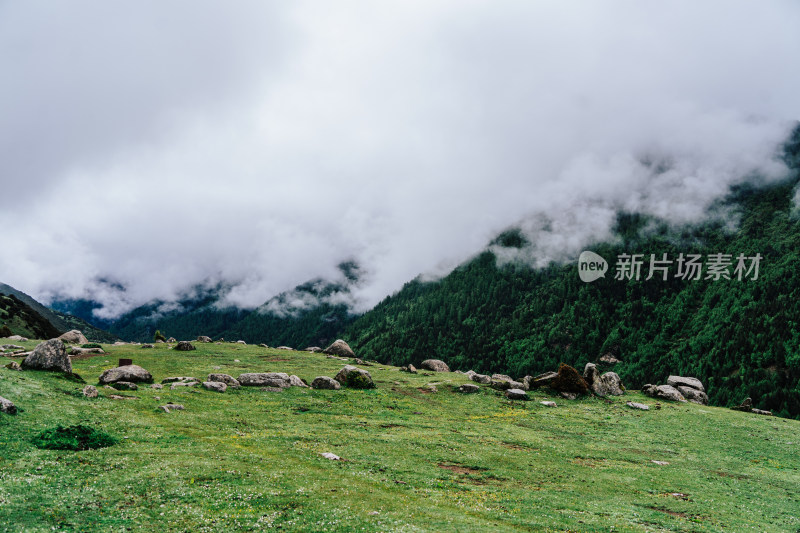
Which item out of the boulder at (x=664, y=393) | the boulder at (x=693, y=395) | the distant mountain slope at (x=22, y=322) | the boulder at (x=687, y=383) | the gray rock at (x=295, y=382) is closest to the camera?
the gray rock at (x=295, y=382)

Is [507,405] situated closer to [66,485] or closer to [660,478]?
[660,478]

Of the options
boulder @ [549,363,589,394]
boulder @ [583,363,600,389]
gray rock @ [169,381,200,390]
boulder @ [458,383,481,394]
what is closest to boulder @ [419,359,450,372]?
boulder @ [458,383,481,394]

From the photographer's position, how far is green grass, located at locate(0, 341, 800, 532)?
2211 centimetres

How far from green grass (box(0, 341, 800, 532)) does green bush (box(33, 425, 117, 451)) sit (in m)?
0.88

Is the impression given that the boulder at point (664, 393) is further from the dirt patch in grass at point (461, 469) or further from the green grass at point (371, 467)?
the dirt patch in grass at point (461, 469)

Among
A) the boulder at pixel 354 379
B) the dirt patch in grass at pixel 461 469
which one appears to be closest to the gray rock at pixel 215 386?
the boulder at pixel 354 379

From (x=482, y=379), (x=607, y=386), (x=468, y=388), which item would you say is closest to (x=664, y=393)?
(x=607, y=386)

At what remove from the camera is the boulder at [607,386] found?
8595 cm

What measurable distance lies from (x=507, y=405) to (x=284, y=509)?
59.0 metres

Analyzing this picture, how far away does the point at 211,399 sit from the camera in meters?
56.5

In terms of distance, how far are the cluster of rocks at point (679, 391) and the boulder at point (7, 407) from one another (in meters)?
101

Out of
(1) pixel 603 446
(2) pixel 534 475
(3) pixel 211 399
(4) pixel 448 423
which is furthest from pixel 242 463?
(1) pixel 603 446

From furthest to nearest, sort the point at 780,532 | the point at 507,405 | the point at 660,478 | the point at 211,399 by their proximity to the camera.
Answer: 1. the point at 507,405
2. the point at 211,399
3. the point at 660,478
4. the point at 780,532

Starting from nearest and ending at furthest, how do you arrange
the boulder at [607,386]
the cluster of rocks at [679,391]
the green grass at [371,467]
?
the green grass at [371,467], the boulder at [607,386], the cluster of rocks at [679,391]
